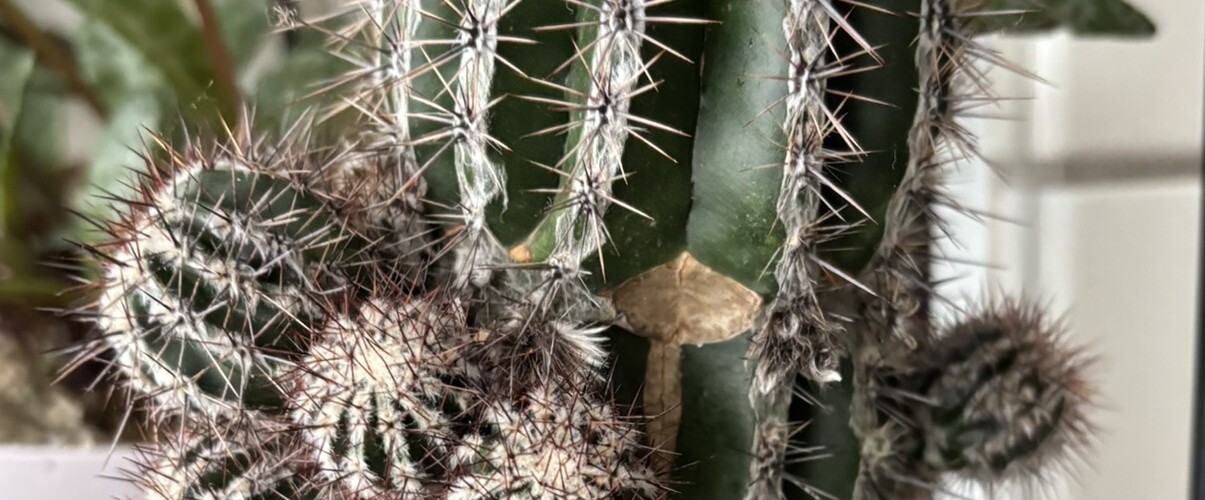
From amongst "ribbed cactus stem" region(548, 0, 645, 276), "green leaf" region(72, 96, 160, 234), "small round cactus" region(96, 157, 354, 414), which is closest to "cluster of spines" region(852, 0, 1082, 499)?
"ribbed cactus stem" region(548, 0, 645, 276)

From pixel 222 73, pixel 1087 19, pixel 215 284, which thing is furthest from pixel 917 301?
pixel 222 73

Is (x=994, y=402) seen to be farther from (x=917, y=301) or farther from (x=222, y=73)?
(x=222, y=73)

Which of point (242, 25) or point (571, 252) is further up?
point (242, 25)

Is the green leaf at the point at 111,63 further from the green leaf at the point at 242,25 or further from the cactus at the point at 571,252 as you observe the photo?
the cactus at the point at 571,252

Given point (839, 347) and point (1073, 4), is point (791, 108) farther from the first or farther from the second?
point (1073, 4)

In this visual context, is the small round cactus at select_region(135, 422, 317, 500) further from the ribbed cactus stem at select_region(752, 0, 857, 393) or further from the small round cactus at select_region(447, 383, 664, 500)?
the ribbed cactus stem at select_region(752, 0, 857, 393)

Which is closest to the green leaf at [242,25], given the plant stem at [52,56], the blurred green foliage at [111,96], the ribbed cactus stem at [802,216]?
the blurred green foliage at [111,96]

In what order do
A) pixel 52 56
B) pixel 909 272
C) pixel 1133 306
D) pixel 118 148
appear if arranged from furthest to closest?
pixel 1133 306
pixel 52 56
pixel 118 148
pixel 909 272
